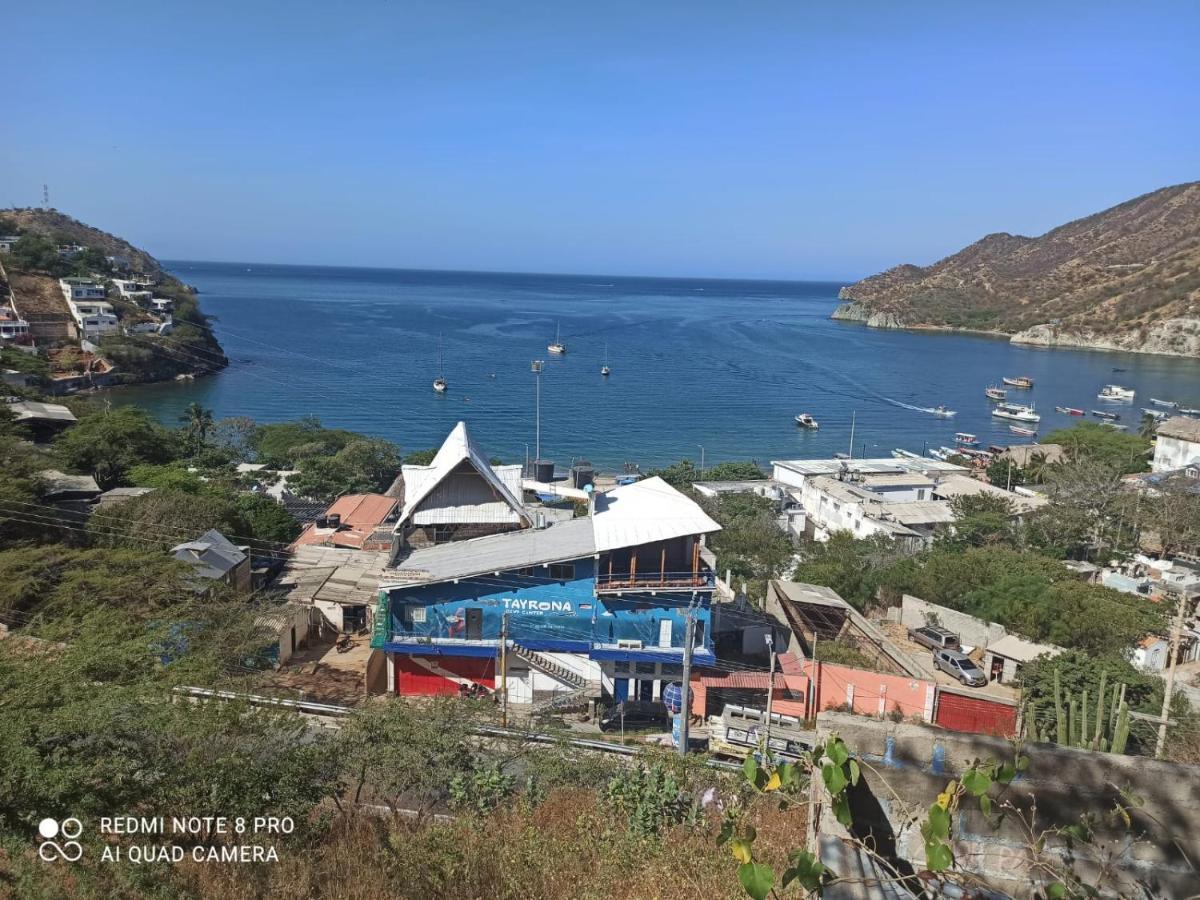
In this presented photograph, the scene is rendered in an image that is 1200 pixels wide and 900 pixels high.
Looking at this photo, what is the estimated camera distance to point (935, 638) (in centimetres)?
1817

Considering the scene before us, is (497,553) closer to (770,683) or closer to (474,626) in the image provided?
(474,626)

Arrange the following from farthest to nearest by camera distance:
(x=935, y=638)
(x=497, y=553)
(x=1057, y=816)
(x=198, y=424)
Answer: (x=198, y=424) → (x=935, y=638) → (x=497, y=553) → (x=1057, y=816)

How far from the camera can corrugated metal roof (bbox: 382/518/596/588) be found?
15.2m

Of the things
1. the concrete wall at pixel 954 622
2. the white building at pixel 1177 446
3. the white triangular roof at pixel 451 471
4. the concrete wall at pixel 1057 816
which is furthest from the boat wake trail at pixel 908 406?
the concrete wall at pixel 1057 816

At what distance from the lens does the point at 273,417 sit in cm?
5628

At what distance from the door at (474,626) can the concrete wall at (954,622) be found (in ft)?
35.6

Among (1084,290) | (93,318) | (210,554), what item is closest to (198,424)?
(210,554)

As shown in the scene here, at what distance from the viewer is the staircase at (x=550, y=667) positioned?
15453mm

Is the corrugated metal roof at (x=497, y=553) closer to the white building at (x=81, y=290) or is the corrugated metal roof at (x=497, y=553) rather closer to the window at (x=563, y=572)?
the window at (x=563, y=572)

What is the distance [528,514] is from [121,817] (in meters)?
13.4

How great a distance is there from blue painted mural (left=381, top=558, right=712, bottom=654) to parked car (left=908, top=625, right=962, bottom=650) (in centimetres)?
627

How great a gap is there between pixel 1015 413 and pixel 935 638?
56938 mm

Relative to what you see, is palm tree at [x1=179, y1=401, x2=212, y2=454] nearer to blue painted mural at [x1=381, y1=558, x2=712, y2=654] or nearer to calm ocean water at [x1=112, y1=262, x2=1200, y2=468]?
calm ocean water at [x1=112, y1=262, x2=1200, y2=468]

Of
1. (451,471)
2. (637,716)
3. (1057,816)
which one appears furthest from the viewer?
(451,471)
